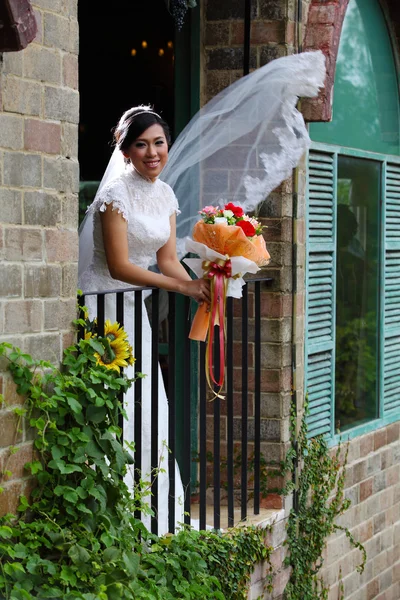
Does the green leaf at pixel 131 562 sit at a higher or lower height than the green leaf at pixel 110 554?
lower

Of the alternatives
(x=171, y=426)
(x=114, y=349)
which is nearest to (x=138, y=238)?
(x=114, y=349)

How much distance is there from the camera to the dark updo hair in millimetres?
5152

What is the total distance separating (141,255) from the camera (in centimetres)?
526

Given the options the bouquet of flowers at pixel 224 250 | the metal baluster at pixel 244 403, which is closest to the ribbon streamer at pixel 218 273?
the bouquet of flowers at pixel 224 250

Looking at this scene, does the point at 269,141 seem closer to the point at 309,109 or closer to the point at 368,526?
the point at 309,109

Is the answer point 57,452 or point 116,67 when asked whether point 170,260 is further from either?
point 116,67

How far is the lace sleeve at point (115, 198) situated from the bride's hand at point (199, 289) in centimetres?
40

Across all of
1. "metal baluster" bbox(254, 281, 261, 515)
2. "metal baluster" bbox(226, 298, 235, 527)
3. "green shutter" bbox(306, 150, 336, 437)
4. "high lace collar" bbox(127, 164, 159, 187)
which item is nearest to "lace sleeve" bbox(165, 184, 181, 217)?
"high lace collar" bbox(127, 164, 159, 187)

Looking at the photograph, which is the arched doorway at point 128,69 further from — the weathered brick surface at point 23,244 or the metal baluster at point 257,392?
the weathered brick surface at point 23,244

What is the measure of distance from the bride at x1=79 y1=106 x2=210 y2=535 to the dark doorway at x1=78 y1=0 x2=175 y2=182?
1.33 meters

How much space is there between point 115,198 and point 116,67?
215 cm

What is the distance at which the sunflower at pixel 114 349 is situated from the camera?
4.44m

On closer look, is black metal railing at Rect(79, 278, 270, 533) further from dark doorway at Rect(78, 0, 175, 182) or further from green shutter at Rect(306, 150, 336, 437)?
dark doorway at Rect(78, 0, 175, 182)

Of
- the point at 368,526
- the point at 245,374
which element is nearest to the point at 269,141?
the point at 245,374
